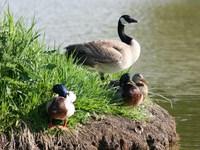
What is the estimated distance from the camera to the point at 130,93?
27.0ft

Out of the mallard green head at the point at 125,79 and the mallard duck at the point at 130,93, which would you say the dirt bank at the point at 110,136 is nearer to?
the mallard duck at the point at 130,93

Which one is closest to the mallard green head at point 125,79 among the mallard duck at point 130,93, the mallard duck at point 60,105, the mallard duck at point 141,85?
the mallard duck at point 130,93

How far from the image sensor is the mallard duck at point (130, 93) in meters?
8.22

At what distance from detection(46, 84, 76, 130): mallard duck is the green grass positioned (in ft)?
0.66

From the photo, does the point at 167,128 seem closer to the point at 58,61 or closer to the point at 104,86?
the point at 104,86

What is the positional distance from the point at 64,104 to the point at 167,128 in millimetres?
2277

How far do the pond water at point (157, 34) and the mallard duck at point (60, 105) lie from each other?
2453 mm

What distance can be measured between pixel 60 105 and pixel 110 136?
100 cm

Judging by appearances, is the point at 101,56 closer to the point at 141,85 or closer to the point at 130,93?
the point at 141,85

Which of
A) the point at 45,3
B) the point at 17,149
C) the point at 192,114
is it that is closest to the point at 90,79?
the point at 17,149

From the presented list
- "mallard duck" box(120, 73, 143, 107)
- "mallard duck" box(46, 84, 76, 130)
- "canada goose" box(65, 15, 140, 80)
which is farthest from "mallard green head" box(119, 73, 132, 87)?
"mallard duck" box(46, 84, 76, 130)

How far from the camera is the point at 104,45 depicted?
30.8 feet

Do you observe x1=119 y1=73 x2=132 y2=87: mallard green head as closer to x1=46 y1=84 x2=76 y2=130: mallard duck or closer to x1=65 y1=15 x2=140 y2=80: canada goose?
x1=65 y1=15 x2=140 y2=80: canada goose

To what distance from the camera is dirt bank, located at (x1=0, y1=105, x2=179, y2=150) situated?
704 centimetres
